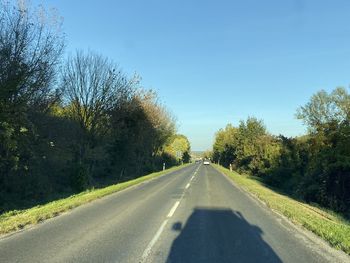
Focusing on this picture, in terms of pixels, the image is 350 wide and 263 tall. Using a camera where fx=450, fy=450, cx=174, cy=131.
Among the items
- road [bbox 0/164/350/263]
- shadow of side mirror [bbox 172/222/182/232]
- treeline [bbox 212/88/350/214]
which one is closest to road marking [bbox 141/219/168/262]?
road [bbox 0/164/350/263]

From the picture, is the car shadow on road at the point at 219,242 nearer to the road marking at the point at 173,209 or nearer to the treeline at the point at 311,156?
the road marking at the point at 173,209

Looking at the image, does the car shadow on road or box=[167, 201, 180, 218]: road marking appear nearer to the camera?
the car shadow on road

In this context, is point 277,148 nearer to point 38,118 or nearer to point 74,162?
point 74,162

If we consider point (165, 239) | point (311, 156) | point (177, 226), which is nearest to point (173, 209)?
point (177, 226)

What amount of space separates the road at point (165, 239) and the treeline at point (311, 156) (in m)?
16.3

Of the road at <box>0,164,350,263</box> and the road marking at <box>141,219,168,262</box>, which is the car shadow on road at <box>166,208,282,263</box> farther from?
the road marking at <box>141,219,168,262</box>

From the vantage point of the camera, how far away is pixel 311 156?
40.9m

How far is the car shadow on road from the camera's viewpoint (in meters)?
8.30

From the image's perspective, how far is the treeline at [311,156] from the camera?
3017 cm

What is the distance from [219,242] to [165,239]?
122cm

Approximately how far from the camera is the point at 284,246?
9.48m

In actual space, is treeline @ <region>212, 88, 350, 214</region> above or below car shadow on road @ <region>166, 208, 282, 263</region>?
above

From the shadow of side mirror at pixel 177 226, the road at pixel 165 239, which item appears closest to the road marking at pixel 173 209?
the road at pixel 165 239

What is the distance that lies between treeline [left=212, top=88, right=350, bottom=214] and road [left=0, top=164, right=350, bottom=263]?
1630cm
